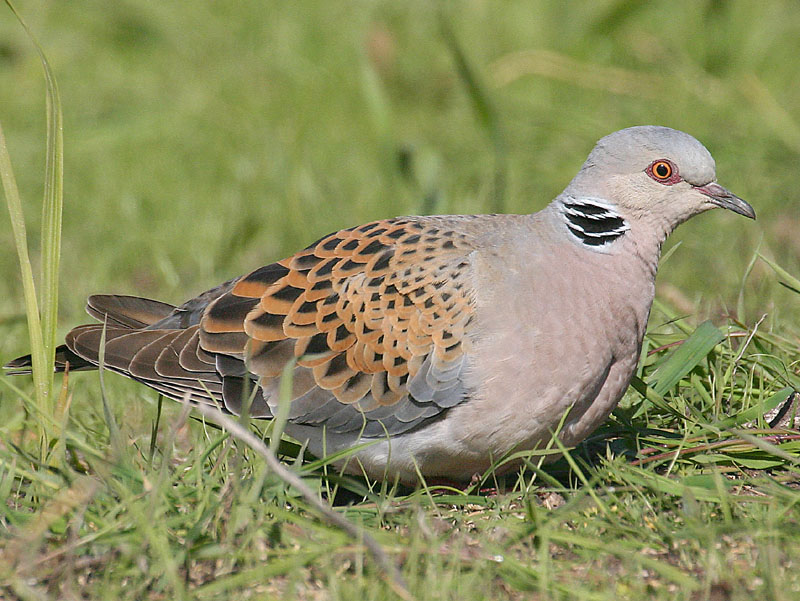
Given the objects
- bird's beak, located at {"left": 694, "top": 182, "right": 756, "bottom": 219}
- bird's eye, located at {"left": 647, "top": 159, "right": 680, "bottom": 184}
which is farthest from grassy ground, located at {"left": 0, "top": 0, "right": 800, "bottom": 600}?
bird's eye, located at {"left": 647, "top": 159, "right": 680, "bottom": 184}

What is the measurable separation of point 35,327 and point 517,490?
5.54 feet

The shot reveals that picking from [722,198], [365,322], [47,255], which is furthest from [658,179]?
[47,255]

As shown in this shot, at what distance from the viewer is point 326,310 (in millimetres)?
3637

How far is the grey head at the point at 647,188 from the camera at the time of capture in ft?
11.3

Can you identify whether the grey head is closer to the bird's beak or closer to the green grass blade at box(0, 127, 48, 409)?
the bird's beak

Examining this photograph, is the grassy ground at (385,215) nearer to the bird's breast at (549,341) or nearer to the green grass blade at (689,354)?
the green grass blade at (689,354)

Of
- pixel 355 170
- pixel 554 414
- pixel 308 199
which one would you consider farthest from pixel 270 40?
pixel 554 414

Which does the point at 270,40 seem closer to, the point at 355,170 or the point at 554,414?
the point at 355,170

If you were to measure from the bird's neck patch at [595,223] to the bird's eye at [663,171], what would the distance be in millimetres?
170

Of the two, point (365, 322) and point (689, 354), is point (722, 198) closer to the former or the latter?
point (689, 354)

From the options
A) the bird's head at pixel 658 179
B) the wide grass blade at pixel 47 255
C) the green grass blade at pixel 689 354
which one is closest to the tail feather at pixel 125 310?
the wide grass blade at pixel 47 255

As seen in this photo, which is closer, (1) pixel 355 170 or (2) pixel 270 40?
(1) pixel 355 170

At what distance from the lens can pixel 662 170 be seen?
3.45 meters

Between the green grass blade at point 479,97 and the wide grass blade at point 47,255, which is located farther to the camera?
the green grass blade at point 479,97
